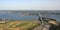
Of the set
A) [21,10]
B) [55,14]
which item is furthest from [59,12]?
[21,10]

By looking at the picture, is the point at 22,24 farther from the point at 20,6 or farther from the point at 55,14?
the point at 55,14

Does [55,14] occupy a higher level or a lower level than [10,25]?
higher

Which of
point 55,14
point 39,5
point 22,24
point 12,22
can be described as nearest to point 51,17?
point 55,14

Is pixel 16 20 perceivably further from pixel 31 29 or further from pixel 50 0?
pixel 50 0

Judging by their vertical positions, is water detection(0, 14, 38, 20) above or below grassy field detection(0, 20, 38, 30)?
above

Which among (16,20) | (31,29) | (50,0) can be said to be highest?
(50,0)

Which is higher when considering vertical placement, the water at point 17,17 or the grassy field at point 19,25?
the water at point 17,17
